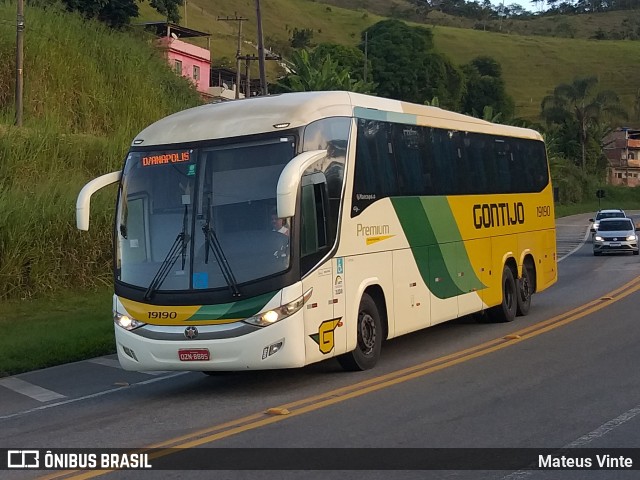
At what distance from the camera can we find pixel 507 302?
56.1 feet

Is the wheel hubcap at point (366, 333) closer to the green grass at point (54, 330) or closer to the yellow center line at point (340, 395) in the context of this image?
the yellow center line at point (340, 395)

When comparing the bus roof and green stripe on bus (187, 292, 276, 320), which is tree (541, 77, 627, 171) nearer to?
the bus roof

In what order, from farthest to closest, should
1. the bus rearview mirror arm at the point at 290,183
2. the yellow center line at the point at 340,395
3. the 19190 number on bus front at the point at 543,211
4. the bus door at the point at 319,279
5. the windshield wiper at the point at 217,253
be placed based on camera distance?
the 19190 number on bus front at the point at 543,211, the bus door at the point at 319,279, the windshield wiper at the point at 217,253, the bus rearview mirror arm at the point at 290,183, the yellow center line at the point at 340,395

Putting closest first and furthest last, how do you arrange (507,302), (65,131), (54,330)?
(507,302)
(54,330)
(65,131)

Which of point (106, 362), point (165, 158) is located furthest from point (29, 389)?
point (165, 158)

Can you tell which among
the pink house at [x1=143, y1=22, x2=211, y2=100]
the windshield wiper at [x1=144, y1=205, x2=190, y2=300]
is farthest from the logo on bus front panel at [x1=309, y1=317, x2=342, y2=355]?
the pink house at [x1=143, y1=22, x2=211, y2=100]

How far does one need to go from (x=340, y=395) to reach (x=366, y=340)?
1776 millimetres

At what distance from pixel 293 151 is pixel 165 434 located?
3.54m

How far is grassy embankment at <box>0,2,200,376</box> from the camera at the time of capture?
18422mm

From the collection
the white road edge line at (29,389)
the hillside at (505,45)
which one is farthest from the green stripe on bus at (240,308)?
the hillside at (505,45)

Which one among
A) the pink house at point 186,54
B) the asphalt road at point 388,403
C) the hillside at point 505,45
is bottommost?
the asphalt road at point 388,403

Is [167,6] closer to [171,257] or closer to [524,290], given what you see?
[524,290]

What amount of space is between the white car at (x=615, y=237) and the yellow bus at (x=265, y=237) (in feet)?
80.9

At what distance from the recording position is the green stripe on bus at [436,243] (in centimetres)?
1352
